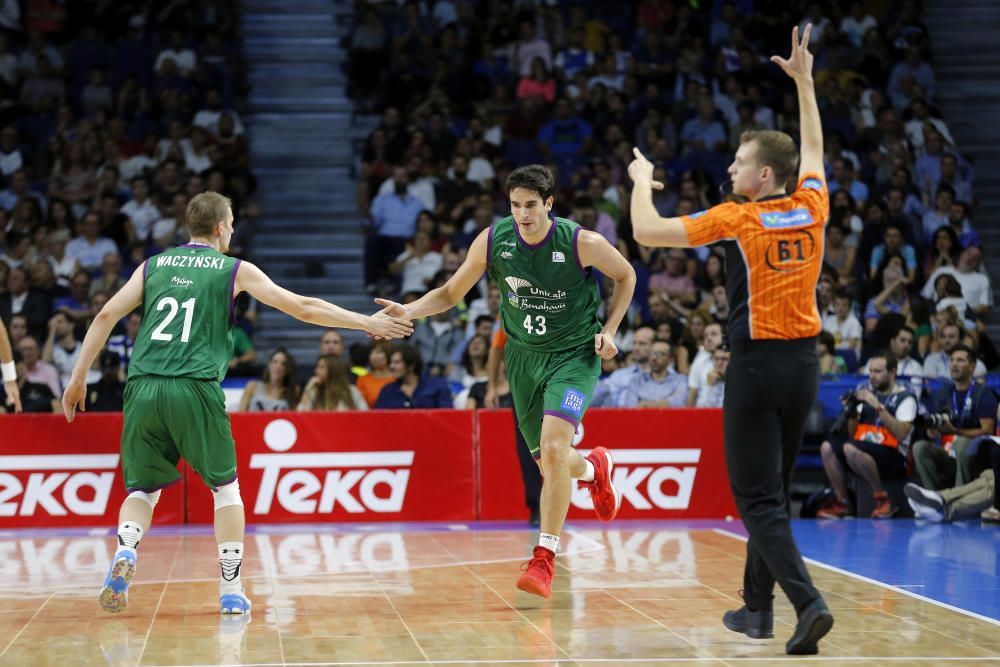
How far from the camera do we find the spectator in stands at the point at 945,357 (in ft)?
41.9

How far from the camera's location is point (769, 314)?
5.57 meters

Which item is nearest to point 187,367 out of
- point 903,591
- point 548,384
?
point 548,384

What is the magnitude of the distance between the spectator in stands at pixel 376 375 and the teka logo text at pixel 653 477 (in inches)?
88.0

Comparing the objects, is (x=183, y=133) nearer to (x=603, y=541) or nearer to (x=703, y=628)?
(x=603, y=541)

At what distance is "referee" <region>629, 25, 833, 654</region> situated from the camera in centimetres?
554

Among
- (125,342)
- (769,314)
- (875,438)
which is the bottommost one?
(875,438)

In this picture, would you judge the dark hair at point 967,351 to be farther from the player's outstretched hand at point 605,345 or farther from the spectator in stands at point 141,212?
the spectator in stands at point 141,212

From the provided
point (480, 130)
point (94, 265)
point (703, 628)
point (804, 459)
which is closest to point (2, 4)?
point (94, 265)

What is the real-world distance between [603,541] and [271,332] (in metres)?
7.71

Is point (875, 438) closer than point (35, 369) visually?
Yes

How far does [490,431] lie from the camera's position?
11945 mm

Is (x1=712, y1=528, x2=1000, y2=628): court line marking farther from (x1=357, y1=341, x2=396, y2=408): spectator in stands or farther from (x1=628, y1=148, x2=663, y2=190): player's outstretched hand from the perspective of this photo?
(x1=357, y1=341, x2=396, y2=408): spectator in stands

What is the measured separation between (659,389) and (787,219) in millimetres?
7305

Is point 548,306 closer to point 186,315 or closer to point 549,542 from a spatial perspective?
point 549,542
